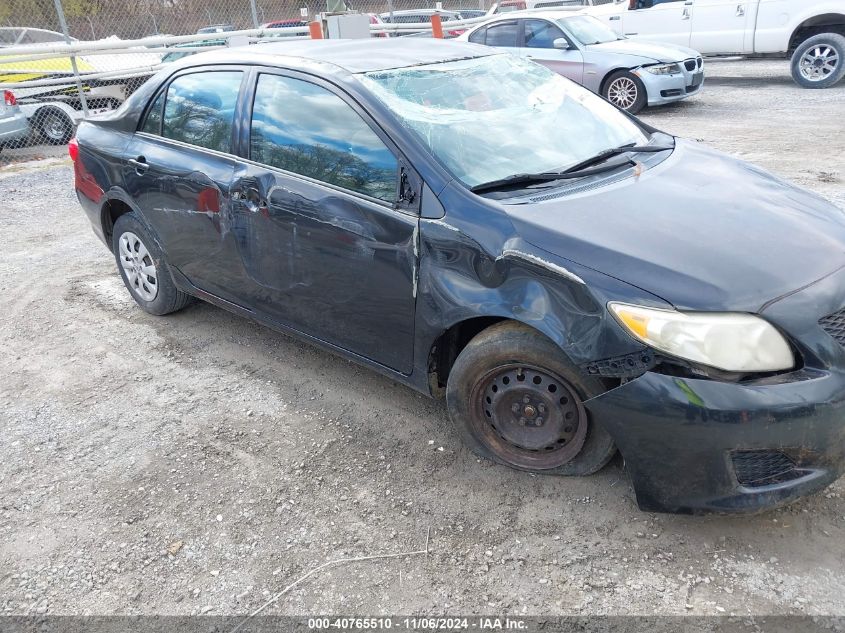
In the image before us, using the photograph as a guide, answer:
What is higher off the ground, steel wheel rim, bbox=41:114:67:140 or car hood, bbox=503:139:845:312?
car hood, bbox=503:139:845:312

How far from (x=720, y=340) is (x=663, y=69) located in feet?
31.9

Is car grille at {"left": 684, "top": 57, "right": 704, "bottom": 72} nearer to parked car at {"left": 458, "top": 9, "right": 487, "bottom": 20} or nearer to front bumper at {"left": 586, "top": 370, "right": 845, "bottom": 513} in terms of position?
parked car at {"left": 458, "top": 9, "right": 487, "bottom": 20}

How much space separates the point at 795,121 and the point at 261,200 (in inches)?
347

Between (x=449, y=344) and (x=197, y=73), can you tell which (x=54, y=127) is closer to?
(x=197, y=73)

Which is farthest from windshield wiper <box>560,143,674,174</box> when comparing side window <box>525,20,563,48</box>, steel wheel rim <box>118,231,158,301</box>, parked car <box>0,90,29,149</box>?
parked car <box>0,90,29,149</box>

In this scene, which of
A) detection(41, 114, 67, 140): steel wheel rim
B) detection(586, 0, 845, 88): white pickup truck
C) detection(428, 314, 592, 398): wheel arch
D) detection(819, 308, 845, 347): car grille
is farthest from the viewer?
detection(586, 0, 845, 88): white pickup truck

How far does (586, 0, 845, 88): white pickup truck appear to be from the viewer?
11.6 m

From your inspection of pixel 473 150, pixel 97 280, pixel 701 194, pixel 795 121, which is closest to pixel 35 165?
pixel 97 280

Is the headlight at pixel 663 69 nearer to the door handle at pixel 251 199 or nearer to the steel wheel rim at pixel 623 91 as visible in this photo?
the steel wheel rim at pixel 623 91

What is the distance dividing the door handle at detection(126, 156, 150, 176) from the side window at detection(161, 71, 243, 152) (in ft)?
0.66

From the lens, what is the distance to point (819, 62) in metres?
11.8

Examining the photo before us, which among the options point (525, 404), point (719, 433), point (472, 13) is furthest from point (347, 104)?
point (472, 13)

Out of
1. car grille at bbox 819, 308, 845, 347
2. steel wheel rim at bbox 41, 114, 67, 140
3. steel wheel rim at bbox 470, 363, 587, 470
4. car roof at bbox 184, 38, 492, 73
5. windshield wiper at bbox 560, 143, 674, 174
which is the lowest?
steel wheel rim at bbox 470, 363, 587, 470

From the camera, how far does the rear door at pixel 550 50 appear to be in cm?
1120
